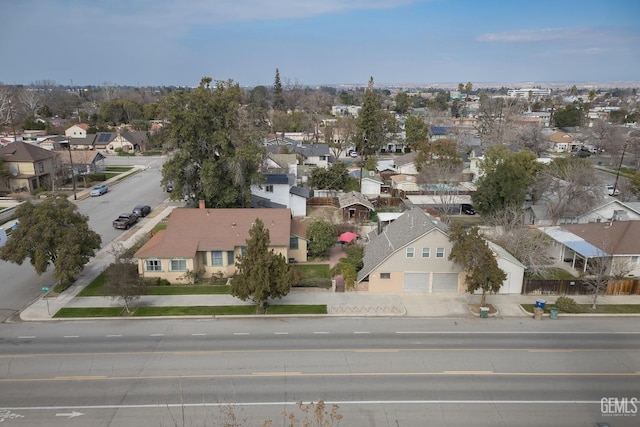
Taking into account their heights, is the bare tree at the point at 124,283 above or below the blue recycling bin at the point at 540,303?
above

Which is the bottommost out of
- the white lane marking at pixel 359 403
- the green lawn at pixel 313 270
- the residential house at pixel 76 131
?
the white lane marking at pixel 359 403

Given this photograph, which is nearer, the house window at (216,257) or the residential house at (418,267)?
the residential house at (418,267)

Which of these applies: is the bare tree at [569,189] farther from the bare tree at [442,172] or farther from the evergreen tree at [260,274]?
the evergreen tree at [260,274]

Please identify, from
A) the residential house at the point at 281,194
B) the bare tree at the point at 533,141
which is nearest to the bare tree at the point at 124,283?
the residential house at the point at 281,194

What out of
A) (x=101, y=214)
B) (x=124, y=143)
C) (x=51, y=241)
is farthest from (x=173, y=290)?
(x=124, y=143)

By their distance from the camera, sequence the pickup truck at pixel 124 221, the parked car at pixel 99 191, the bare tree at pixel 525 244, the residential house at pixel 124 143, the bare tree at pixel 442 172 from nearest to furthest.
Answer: the bare tree at pixel 525 244 < the pickup truck at pixel 124 221 < the bare tree at pixel 442 172 < the parked car at pixel 99 191 < the residential house at pixel 124 143

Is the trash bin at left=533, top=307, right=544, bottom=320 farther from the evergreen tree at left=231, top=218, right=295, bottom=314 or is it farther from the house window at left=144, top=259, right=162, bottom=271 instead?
the house window at left=144, top=259, right=162, bottom=271
